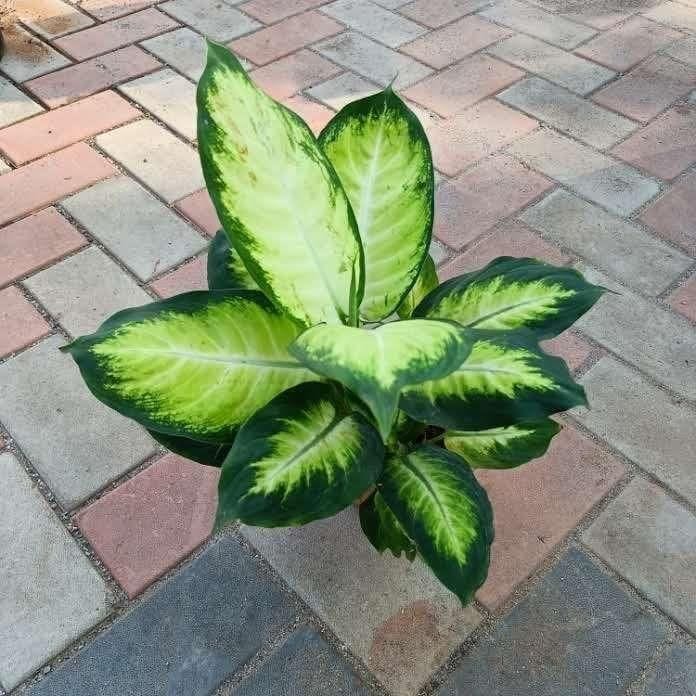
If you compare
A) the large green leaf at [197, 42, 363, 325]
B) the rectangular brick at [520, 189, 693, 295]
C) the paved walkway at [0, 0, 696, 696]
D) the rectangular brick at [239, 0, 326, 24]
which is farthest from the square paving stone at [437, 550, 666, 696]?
the rectangular brick at [239, 0, 326, 24]

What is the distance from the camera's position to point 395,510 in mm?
846

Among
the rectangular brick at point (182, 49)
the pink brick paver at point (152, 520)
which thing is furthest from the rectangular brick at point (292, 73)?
the pink brick paver at point (152, 520)

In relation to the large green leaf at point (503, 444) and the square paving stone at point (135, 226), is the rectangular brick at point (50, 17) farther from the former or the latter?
the large green leaf at point (503, 444)

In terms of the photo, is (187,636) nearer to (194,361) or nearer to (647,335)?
(194,361)

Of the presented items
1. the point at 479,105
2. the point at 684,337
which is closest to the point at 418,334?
the point at 684,337

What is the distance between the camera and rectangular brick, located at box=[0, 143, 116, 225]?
6.23ft

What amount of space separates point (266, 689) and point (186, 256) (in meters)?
1.02

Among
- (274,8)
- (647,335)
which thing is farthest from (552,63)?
(647,335)

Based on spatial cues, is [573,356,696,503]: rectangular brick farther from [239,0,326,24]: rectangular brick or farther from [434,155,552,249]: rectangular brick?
[239,0,326,24]: rectangular brick

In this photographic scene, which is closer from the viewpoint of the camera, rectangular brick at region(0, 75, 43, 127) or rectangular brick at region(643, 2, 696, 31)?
rectangular brick at region(0, 75, 43, 127)

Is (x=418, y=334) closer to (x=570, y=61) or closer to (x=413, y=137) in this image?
(x=413, y=137)

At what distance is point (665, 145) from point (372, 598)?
1556 millimetres

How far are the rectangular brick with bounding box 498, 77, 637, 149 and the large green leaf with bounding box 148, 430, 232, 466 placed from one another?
1.62 m

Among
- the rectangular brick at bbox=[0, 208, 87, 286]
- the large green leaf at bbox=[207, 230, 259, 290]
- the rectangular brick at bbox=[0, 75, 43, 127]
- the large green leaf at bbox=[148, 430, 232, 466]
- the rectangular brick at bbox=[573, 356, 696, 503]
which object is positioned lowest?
the rectangular brick at bbox=[573, 356, 696, 503]
